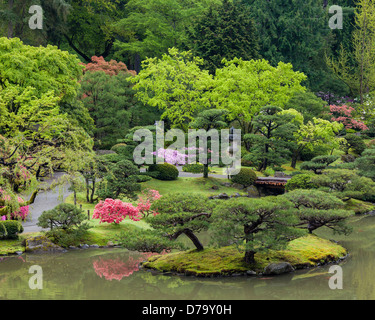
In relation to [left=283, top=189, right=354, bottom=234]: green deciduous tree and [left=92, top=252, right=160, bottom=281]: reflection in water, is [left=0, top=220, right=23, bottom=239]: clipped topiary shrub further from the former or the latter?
[left=283, top=189, right=354, bottom=234]: green deciduous tree

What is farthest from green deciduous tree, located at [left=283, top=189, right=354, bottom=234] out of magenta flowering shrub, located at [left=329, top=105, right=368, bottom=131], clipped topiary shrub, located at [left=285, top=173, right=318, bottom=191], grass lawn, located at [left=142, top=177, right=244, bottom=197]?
magenta flowering shrub, located at [left=329, top=105, right=368, bottom=131]

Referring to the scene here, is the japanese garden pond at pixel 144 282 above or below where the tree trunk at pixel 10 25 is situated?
below

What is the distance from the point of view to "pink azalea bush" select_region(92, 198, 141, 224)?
23.3 metres

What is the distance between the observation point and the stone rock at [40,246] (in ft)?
67.8

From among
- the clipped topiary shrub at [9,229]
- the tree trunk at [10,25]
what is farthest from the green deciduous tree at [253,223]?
the tree trunk at [10,25]

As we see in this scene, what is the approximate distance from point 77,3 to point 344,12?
27.0 meters

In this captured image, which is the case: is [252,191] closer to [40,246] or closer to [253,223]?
[40,246]

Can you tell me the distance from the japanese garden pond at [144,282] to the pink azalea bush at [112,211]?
328cm

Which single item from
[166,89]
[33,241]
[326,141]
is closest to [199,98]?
[166,89]

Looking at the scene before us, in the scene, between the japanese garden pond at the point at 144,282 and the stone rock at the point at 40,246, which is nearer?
the japanese garden pond at the point at 144,282

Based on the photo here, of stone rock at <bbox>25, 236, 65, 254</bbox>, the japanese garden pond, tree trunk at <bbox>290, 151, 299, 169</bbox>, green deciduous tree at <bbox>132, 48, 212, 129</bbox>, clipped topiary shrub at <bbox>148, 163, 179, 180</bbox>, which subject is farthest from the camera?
green deciduous tree at <bbox>132, 48, 212, 129</bbox>

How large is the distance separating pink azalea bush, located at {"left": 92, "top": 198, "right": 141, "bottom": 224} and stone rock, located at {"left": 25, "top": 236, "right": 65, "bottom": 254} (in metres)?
2.85

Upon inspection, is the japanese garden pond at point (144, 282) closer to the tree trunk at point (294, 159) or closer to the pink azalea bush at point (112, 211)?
the pink azalea bush at point (112, 211)

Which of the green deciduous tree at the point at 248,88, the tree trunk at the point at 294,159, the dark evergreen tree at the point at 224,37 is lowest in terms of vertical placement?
the tree trunk at the point at 294,159
